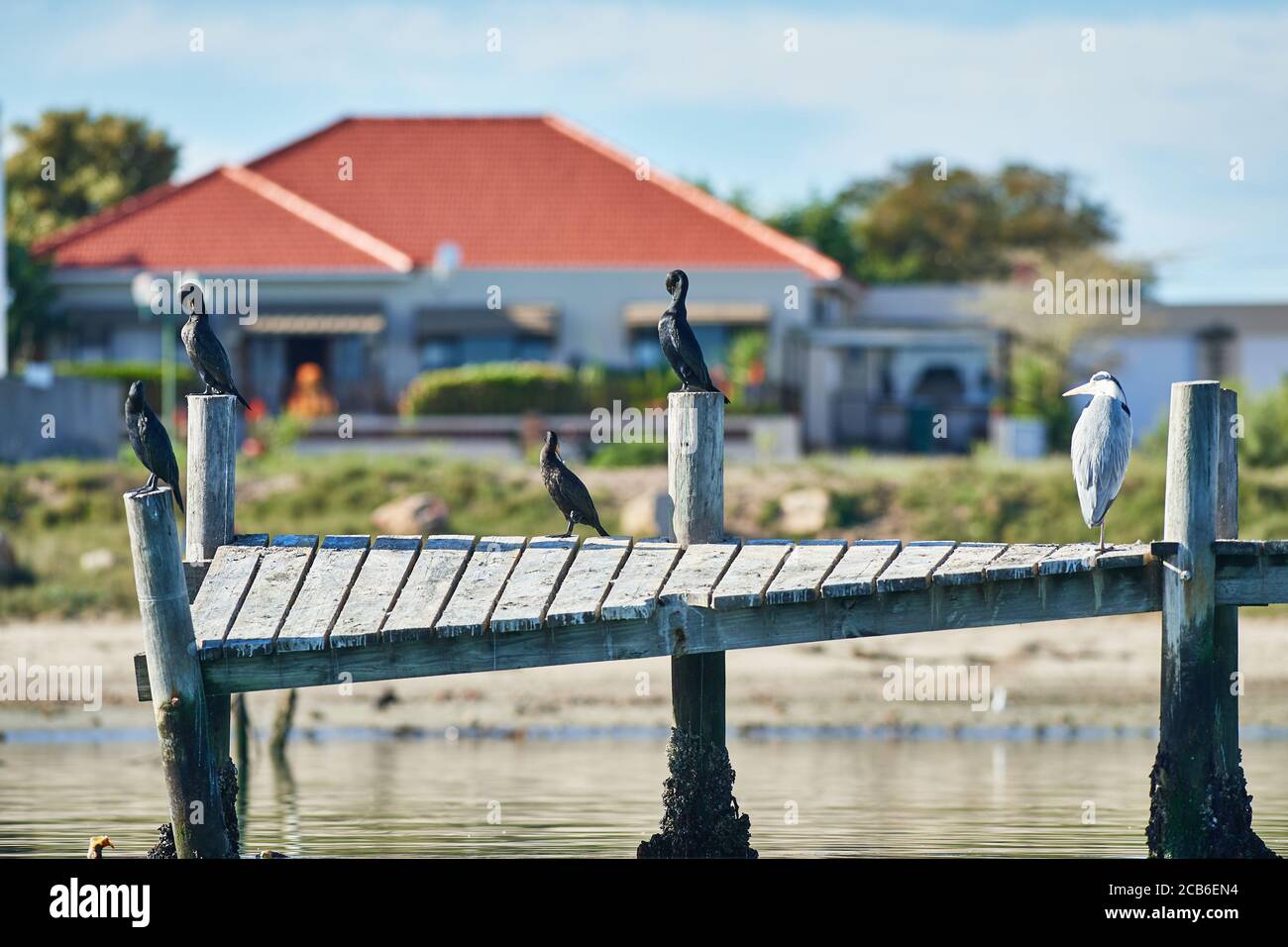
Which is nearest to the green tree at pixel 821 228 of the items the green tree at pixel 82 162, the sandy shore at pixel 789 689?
the green tree at pixel 82 162

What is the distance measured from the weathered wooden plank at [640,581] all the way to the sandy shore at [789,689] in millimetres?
10988

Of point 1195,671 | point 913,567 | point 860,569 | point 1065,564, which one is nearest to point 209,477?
point 860,569

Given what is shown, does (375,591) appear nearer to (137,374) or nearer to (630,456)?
(630,456)

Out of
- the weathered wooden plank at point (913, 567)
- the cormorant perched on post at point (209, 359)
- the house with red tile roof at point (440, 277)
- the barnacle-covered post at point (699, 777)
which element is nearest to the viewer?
the weathered wooden plank at point (913, 567)

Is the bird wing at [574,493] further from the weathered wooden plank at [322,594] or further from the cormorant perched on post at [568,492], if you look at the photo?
the weathered wooden plank at [322,594]

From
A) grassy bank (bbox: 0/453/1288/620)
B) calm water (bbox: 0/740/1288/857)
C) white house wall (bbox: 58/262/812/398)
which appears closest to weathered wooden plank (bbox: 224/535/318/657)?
calm water (bbox: 0/740/1288/857)

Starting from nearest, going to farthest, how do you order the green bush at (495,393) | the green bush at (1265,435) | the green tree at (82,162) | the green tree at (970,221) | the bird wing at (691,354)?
the bird wing at (691,354) < the green bush at (1265,435) < the green bush at (495,393) < the green tree at (82,162) < the green tree at (970,221)

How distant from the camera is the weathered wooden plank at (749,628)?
448 inches

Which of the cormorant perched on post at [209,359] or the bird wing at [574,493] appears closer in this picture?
the bird wing at [574,493]

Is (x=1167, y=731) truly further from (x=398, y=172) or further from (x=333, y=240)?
(x=398, y=172)
